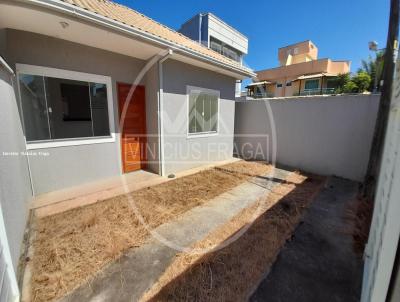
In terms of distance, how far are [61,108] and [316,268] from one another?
18.1 ft

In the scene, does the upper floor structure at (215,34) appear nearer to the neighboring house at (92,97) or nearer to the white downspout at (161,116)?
the neighboring house at (92,97)

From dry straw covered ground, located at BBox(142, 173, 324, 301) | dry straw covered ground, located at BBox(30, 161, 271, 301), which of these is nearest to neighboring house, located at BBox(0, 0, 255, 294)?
dry straw covered ground, located at BBox(30, 161, 271, 301)

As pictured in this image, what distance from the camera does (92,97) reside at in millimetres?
4422

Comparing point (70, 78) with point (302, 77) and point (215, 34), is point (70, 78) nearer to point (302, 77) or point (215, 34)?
point (215, 34)

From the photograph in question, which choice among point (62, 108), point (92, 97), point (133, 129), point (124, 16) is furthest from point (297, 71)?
point (62, 108)

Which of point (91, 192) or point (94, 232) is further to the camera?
point (91, 192)

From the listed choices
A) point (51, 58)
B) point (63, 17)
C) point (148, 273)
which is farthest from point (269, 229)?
point (51, 58)

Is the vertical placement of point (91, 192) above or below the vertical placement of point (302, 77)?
below

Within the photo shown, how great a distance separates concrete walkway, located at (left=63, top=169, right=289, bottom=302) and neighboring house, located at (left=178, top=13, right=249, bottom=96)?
1291 centimetres

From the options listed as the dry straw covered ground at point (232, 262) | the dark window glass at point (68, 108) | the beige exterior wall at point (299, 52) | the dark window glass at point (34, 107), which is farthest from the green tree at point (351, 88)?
the dark window glass at point (34, 107)

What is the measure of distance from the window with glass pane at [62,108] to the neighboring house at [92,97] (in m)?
0.02

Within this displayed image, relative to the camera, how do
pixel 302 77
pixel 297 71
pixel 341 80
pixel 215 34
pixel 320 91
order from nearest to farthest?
pixel 215 34 → pixel 341 80 → pixel 320 91 → pixel 302 77 → pixel 297 71

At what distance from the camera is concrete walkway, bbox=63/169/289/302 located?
1.82 metres

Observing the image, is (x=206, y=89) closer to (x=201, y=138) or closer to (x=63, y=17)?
(x=201, y=138)
